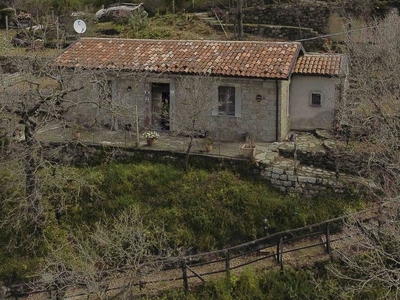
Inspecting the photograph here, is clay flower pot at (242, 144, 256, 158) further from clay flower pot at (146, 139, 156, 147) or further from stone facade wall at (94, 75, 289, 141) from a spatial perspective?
clay flower pot at (146, 139, 156, 147)

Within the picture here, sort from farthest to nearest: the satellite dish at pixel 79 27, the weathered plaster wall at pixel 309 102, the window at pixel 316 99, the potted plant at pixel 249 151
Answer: the satellite dish at pixel 79 27, the window at pixel 316 99, the weathered plaster wall at pixel 309 102, the potted plant at pixel 249 151

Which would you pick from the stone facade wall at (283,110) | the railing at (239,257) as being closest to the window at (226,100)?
the stone facade wall at (283,110)

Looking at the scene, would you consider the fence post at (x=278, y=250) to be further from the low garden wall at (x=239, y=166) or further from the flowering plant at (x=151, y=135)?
the flowering plant at (x=151, y=135)

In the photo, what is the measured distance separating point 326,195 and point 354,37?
10559 millimetres

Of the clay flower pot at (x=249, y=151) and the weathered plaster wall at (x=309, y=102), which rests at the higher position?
the weathered plaster wall at (x=309, y=102)

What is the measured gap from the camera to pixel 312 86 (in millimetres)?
19719

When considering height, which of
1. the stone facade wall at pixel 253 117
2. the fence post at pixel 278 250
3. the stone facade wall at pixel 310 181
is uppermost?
the stone facade wall at pixel 253 117

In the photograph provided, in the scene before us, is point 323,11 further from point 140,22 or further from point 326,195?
point 326,195

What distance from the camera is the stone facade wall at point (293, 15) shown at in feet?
95.6

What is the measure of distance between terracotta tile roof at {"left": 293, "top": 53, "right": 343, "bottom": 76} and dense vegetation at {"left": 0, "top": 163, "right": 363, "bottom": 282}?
15.7 ft

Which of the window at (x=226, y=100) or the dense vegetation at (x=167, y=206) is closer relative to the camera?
the dense vegetation at (x=167, y=206)

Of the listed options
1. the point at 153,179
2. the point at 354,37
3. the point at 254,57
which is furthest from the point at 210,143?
the point at 354,37

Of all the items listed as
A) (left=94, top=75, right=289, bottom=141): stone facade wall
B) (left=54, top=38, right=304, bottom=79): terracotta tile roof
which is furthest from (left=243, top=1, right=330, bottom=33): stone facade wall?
(left=94, top=75, right=289, bottom=141): stone facade wall

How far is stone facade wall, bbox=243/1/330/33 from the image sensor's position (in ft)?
95.6
